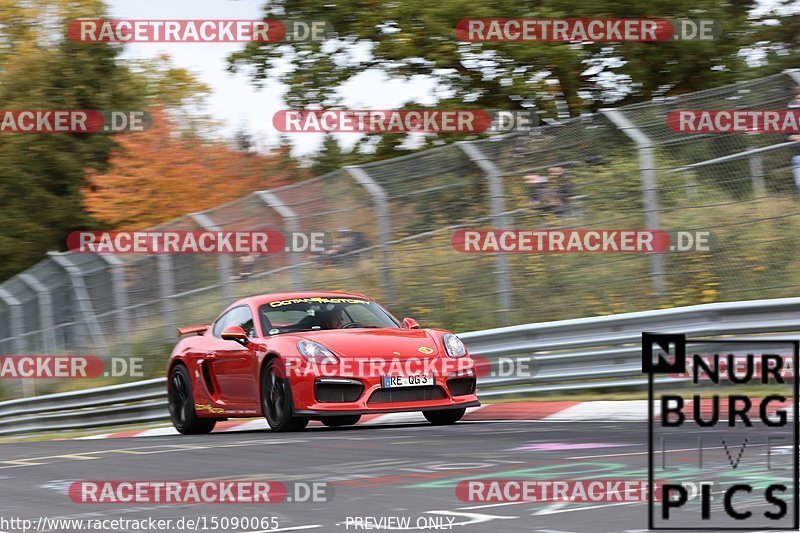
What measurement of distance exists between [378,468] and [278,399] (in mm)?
3096

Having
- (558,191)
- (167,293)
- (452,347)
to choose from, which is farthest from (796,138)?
(167,293)

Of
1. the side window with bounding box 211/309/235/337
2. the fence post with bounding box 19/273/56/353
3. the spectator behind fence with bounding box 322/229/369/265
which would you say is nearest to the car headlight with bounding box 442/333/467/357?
the side window with bounding box 211/309/235/337

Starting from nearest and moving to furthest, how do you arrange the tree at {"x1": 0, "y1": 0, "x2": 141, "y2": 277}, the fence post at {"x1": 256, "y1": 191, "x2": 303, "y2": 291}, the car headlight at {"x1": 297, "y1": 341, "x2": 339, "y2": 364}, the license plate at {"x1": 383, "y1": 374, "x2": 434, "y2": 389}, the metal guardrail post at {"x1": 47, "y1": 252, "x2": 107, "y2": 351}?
the license plate at {"x1": 383, "y1": 374, "x2": 434, "y2": 389}
the car headlight at {"x1": 297, "y1": 341, "x2": 339, "y2": 364}
the fence post at {"x1": 256, "y1": 191, "x2": 303, "y2": 291}
the metal guardrail post at {"x1": 47, "y1": 252, "x2": 107, "y2": 351}
the tree at {"x1": 0, "y1": 0, "x2": 141, "y2": 277}

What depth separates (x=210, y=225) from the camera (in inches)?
665

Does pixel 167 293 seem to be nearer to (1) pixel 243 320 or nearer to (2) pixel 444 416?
(1) pixel 243 320

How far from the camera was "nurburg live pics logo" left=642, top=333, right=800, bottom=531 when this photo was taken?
421 cm

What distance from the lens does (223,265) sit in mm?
17078

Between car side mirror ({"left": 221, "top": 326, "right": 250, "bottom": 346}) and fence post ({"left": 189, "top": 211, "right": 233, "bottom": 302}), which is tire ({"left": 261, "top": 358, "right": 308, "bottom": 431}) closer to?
car side mirror ({"left": 221, "top": 326, "right": 250, "bottom": 346})

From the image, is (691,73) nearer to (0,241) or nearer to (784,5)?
(784,5)

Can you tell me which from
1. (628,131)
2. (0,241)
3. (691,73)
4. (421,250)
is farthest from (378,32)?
(0,241)

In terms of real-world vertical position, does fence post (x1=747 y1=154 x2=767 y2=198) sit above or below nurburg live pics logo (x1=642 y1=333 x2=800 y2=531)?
above

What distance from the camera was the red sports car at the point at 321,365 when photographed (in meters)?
9.95

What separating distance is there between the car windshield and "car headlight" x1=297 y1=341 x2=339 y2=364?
0.68 metres

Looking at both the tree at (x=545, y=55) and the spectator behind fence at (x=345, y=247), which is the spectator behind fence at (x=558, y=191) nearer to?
the spectator behind fence at (x=345, y=247)
